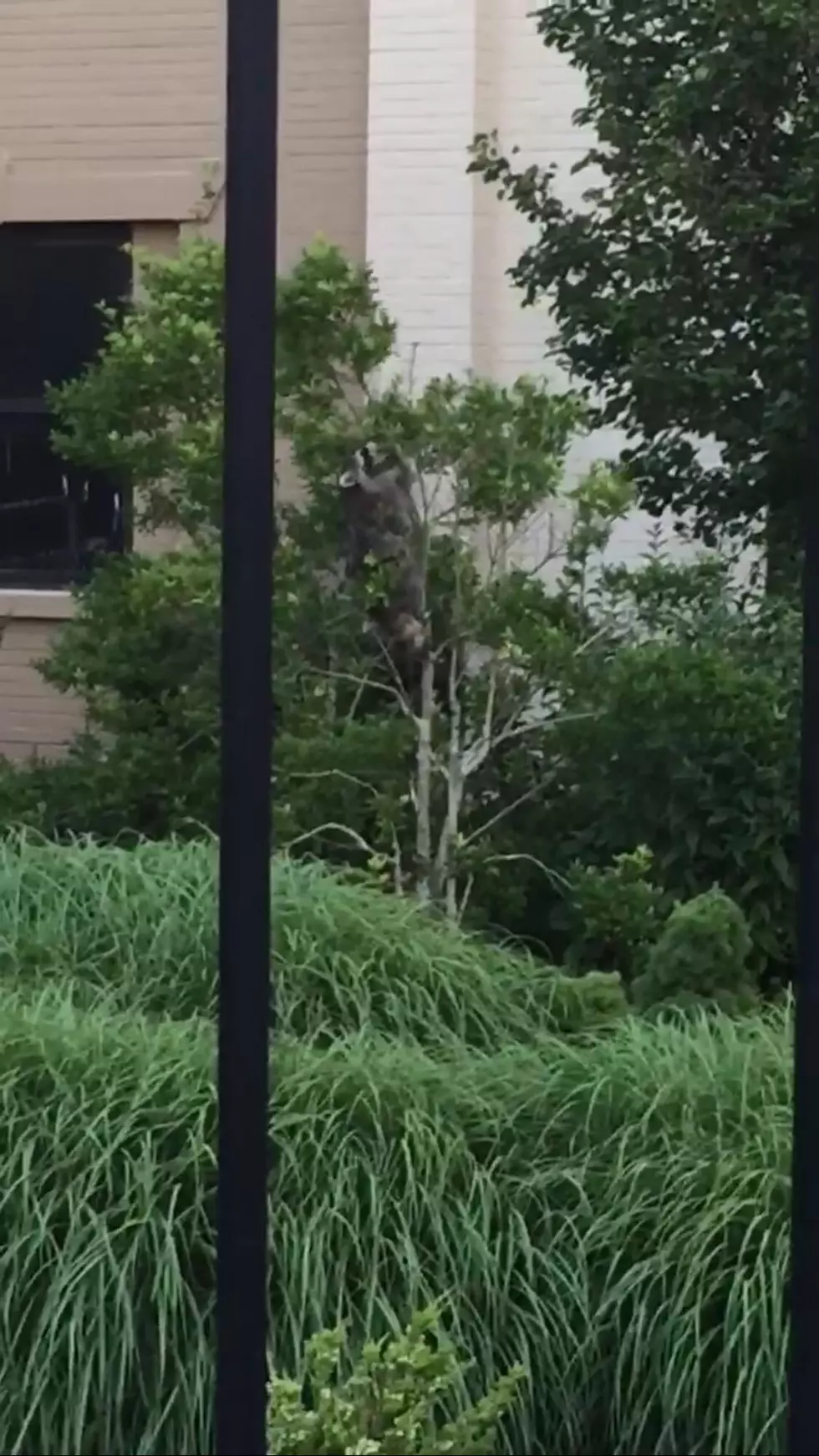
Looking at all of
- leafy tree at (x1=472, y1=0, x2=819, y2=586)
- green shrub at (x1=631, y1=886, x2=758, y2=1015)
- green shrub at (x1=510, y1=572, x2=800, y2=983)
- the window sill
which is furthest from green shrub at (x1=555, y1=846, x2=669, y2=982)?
the window sill

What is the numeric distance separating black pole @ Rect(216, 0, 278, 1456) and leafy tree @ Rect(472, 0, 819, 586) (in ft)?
10.2

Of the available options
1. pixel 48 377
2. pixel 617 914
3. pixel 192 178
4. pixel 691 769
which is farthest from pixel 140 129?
pixel 617 914

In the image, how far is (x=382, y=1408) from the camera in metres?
2.57

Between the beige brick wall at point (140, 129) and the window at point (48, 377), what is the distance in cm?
17

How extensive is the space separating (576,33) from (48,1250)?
3881mm

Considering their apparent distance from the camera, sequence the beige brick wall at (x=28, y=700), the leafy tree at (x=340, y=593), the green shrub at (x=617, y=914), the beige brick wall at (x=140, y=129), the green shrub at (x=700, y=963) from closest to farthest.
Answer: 1. the green shrub at (x=700, y=963)
2. the green shrub at (x=617, y=914)
3. the leafy tree at (x=340, y=593)
4. the beige brick wall at (x=140, y=129)
5. the beige brick wall at (x=28, y=700)

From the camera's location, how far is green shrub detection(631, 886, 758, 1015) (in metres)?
4.09

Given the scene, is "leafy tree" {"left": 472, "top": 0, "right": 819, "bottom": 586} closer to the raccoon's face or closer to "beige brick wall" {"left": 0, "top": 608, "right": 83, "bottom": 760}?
the raccoon's face

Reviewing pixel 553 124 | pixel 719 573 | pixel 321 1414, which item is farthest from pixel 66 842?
pixel 321 1414

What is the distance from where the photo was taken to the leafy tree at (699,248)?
5105 millimetres

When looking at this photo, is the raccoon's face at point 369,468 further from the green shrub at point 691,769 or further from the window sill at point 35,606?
the window sill at point 35,606

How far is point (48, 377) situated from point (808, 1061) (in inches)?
242

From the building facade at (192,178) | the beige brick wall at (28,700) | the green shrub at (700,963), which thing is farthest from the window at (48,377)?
the green shrub at (700,963)

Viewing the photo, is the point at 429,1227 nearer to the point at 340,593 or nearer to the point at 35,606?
the point at 340,593
